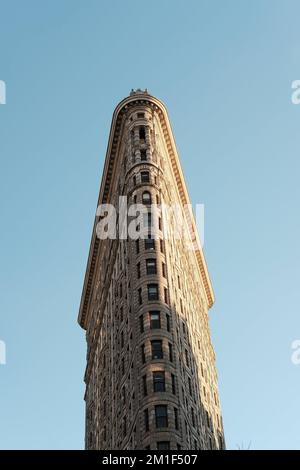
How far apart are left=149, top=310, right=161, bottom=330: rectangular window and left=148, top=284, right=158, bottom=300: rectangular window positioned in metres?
2.50

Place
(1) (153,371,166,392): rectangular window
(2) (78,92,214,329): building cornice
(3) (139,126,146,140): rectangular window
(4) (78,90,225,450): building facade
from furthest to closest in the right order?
1. (2) (78,92,214,329): building cornice
2. (3) (139,126,146,140): rectangular window
3. (4) (78,90,225,450): building facade
4. (1) (153,371,166,392): rectangular window

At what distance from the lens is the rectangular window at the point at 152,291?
3371 inches

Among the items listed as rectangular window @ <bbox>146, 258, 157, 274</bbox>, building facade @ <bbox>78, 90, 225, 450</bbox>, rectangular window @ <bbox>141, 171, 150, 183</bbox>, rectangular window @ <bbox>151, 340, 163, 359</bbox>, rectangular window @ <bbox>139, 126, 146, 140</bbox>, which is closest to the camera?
building facade @ <bbox>78, 90, 225, 450</bbox>

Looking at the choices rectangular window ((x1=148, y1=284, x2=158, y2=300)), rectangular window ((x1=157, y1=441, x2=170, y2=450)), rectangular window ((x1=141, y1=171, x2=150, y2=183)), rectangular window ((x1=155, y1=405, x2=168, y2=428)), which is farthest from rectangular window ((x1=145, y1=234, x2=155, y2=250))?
rectangular window ((x1=157, y1=441, x2=170, y2=450))

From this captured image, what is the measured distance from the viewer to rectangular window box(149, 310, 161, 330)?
8206cm

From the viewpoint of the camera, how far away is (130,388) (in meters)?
82.4

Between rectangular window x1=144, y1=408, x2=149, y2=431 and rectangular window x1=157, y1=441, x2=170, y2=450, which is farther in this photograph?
rectangular window x1=144, y1=408, x2=149, y2=431

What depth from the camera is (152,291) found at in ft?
284

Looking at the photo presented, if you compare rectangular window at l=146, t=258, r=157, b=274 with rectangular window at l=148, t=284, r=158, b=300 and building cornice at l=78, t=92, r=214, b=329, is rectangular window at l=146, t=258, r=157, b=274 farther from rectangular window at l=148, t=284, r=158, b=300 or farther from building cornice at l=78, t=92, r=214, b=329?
building cornice at l=78, t=92, r=214, b=329

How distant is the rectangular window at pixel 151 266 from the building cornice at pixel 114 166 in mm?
35949

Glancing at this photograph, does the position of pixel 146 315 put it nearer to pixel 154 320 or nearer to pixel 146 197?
pixel 154 320

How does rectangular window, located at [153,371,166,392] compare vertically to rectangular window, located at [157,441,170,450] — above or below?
above
